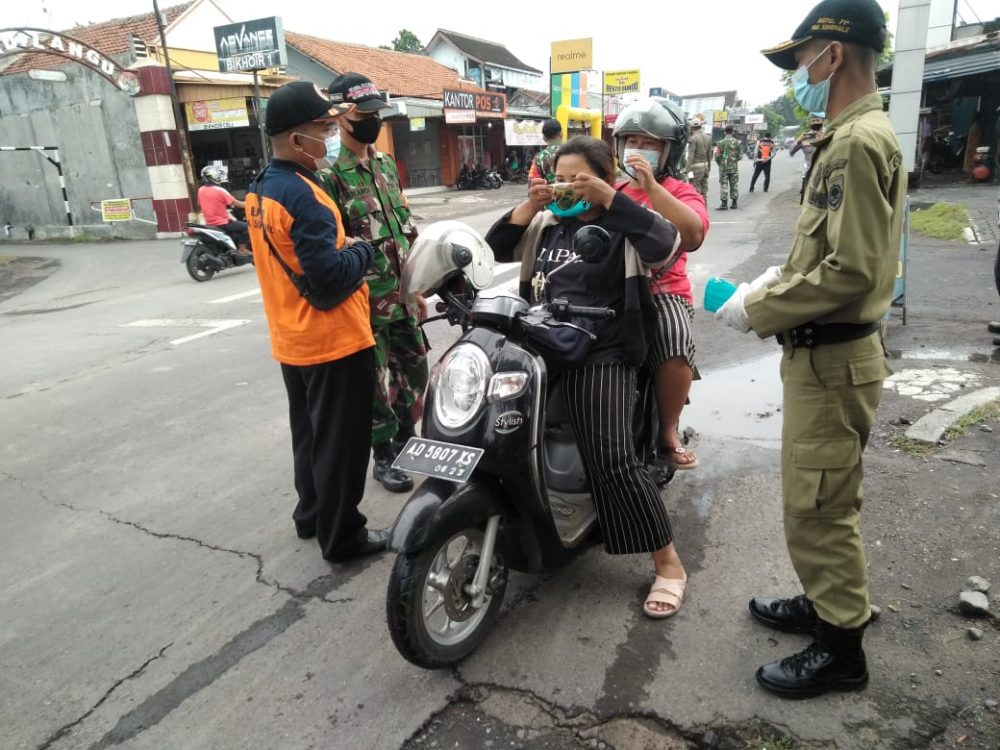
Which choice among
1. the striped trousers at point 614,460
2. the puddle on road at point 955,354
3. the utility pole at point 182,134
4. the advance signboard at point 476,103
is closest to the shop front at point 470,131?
the advance signboard at point 476,103

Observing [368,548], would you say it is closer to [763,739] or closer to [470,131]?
[763,739]

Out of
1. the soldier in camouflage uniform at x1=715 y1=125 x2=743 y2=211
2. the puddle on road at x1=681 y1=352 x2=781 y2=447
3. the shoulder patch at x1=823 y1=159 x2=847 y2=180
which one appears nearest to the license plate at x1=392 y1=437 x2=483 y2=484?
the shoulder patch at x1=823 y1=159 x2=847 y2=180

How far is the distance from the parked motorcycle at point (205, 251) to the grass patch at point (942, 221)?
10.4 m

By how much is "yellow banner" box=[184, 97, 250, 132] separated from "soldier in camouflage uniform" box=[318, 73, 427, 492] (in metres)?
15.1

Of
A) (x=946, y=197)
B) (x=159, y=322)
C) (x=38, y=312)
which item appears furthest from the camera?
(x=946, y=197)

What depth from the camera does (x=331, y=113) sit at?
270 cm

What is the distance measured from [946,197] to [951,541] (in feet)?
47.9

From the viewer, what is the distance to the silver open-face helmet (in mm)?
2562

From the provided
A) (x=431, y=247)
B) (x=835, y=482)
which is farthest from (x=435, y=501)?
(x=835, y=482)

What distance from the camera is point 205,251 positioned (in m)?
10.8

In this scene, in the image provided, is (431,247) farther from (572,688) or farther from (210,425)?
(210,425)

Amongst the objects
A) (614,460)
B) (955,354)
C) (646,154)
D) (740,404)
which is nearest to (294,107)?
(646,154)

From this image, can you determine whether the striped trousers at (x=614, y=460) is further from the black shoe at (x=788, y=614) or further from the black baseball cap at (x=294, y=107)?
the black baseball cap at (x=294, y=107)

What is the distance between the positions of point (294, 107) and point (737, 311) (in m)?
1.75
